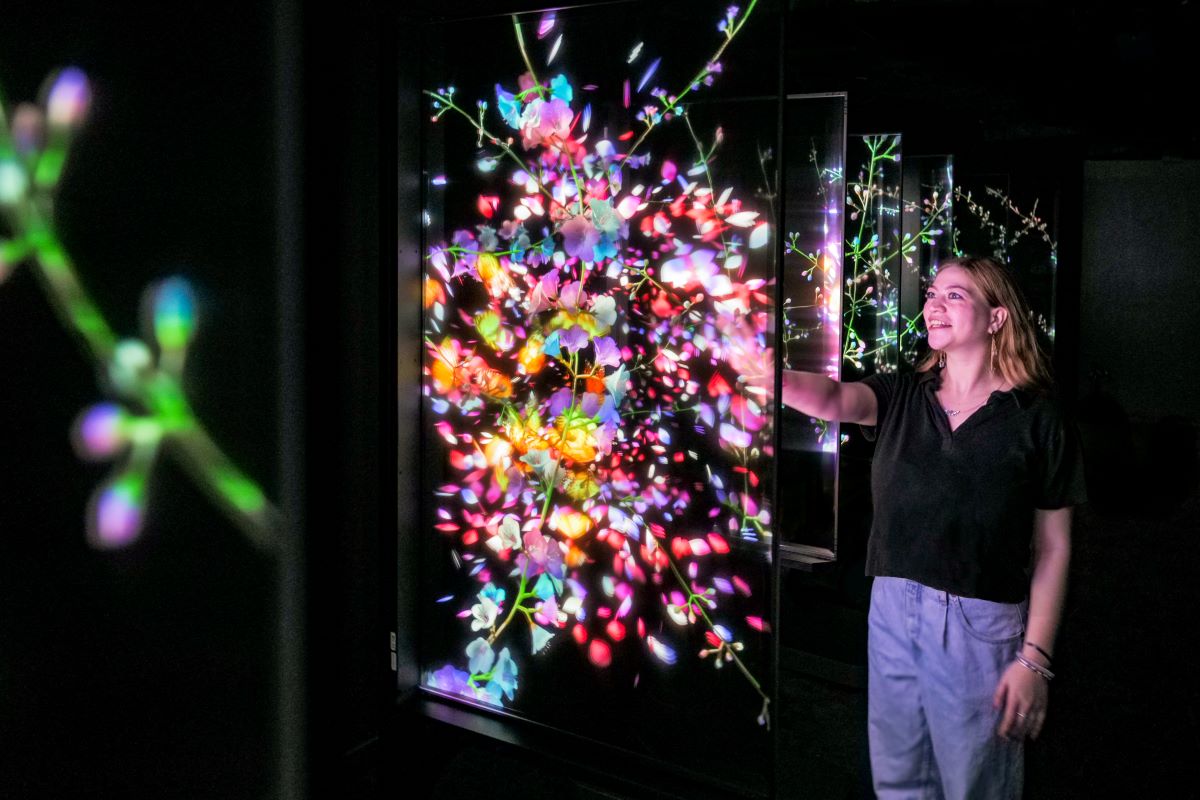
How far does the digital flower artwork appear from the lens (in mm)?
1595

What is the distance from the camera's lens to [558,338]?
1.76 metres

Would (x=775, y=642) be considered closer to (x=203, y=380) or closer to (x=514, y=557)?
(x=514, y=557)

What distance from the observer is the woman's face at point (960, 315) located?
5.15 feet

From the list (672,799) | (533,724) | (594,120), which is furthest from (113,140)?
(672,799)

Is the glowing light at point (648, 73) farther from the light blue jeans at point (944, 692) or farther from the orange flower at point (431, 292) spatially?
the light blue jeans at point (944, 692)

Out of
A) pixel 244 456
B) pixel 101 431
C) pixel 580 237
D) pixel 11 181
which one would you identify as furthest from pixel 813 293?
pixel 11 181

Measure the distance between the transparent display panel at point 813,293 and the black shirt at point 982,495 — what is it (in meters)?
1.42

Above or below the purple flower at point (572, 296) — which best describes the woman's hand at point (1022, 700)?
below

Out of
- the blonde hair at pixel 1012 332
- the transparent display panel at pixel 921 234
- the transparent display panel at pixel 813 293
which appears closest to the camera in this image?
the blonde hair at pixel 1012 332

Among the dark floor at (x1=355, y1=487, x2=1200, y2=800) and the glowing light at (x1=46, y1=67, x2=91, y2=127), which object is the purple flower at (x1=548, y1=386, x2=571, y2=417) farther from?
the glowing light at (x1=46, y1=67, x2=91, y2=127)

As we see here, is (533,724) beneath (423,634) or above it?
beneath

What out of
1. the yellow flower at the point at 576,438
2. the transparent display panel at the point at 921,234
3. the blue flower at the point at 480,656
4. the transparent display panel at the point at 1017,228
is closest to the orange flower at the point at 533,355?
the yellow flower at the point at 576,438

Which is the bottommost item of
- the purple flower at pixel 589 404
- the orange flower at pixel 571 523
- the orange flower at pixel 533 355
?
the orange flower at pixel 571 523

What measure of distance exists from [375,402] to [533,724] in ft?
2.59
